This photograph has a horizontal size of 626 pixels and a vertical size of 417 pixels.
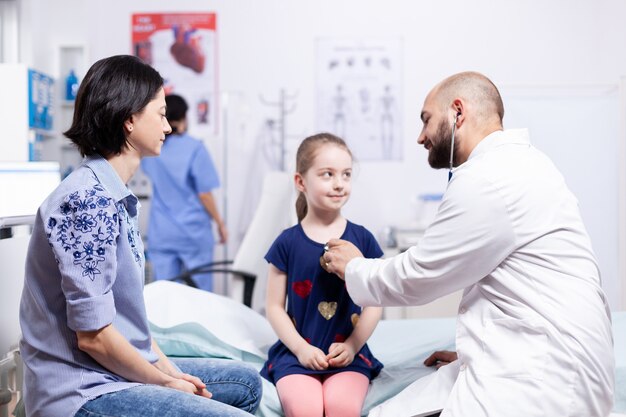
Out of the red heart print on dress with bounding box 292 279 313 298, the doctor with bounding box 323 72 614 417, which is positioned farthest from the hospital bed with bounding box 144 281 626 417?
the doctor with bounding box 323 72 614 417

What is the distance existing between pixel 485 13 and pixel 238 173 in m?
1.85

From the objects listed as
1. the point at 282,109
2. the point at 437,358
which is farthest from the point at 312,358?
the point at 282,109

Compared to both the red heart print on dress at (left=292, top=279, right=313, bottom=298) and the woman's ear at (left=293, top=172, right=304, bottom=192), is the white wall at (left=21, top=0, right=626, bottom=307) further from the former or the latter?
the red heart print on dress at (left=292, top=279, right=313, bottom=298)

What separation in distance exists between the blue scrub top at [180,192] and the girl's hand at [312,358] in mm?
2147

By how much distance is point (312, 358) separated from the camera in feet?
5.66

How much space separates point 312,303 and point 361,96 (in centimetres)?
286

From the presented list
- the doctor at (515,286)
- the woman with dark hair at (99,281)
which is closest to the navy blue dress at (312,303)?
the doctor at (515,286)

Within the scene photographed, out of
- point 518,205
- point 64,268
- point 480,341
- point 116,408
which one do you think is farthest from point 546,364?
point 64,268

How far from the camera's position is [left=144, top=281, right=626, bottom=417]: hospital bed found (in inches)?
68.6

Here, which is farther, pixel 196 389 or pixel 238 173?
pixel 238 173

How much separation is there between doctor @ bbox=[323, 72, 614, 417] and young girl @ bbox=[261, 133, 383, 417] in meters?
0.28

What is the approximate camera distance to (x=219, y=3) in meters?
4.52

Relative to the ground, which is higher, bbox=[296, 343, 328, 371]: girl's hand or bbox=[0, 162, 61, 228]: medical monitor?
bbox=[0, 162, 61, 228]: medical monitor

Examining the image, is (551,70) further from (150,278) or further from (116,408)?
(116,408)
